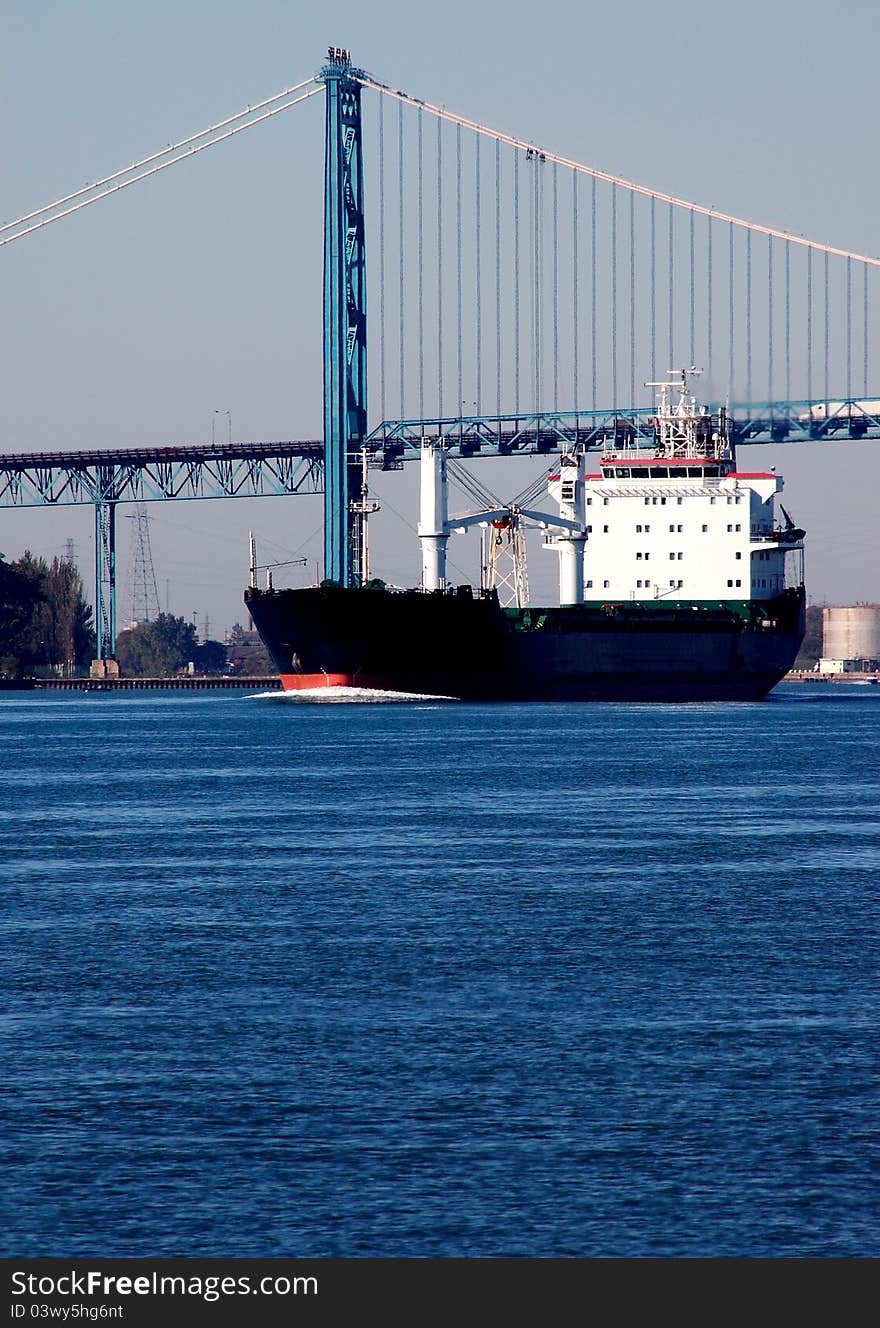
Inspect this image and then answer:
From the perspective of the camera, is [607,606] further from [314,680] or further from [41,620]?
[41,620]

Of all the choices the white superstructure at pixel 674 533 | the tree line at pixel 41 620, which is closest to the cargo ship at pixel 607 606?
the white superstructure at pixel 674 533

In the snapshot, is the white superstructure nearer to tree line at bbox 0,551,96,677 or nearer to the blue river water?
the blue river water

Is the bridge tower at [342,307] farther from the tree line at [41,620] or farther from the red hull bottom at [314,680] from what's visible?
the tree line at [41,620]

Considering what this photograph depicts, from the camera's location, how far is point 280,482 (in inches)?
5930

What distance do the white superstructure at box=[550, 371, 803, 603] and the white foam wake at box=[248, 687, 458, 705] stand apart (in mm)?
11734

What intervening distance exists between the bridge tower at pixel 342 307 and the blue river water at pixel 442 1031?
8024 centimetres

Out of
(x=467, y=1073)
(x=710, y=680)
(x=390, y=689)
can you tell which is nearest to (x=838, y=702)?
(x=710, y=680)

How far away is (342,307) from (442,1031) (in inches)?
4113

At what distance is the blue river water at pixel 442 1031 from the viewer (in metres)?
12.2

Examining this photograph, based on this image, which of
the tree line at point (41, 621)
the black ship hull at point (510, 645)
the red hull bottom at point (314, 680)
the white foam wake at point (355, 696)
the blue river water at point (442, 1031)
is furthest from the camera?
the tree line at point (41, 621)

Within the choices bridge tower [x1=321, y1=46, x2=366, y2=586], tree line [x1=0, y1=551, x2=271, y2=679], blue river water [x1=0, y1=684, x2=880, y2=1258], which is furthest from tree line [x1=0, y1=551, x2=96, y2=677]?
blue river water [x1=0, y1=684, x2=880, y2=1258]

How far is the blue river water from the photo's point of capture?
12227 millimetres

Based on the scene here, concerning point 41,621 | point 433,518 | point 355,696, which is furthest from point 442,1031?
point 41,621

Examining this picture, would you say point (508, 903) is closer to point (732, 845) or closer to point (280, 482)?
point (732, 845)
